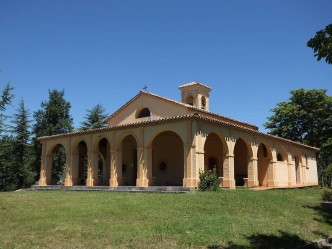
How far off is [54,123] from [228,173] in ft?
85.3

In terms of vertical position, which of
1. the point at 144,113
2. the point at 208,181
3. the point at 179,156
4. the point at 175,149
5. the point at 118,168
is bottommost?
the point at 208,181

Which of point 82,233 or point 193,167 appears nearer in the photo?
point 82,233

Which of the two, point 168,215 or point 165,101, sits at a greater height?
point 165,101

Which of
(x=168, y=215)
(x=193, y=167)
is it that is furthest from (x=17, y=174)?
(x=168, y=215)

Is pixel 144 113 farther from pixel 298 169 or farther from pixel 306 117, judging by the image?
pixel 306 117

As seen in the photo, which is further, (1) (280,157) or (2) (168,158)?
(1) (280,157)

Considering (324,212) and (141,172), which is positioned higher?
(141,172)

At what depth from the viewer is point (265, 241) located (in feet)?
31.4

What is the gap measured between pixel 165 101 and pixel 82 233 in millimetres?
15478

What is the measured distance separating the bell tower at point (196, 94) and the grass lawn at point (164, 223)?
42.5 feet

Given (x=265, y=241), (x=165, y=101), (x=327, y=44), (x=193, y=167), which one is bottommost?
(x=265, y=241)

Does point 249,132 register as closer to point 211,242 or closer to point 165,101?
point 165,101

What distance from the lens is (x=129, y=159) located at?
2814 cm

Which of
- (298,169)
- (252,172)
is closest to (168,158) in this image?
(252,172)
